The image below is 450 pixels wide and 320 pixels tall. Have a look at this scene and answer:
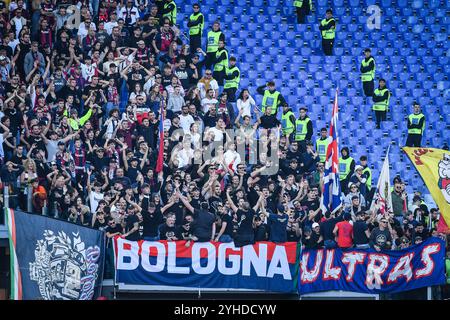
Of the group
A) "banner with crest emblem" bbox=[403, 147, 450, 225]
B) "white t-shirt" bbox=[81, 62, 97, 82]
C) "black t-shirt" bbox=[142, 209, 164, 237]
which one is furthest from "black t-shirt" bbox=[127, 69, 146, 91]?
"banner with crest emblem" bbox=[403, 147, 450, 225]

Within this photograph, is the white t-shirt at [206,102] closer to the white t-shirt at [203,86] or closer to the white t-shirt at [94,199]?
the white t-shirt at [203,86]

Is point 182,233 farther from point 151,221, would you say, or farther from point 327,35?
point 327,35

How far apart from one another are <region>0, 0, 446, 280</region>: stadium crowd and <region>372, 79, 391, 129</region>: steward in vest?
0.76 meters

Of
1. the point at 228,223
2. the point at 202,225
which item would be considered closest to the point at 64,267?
the point at 202,225

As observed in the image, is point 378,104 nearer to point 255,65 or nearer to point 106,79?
point 255,65

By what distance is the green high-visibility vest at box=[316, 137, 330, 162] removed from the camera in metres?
20.1

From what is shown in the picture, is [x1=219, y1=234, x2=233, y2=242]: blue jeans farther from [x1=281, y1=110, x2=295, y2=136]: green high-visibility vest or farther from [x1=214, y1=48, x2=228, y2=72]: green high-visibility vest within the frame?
[x1=214, y1=48, x2=228, y2=72]: green high-visibility vest

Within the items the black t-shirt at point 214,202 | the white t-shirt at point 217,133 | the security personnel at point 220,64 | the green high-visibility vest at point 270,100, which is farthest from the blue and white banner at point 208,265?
the security personnel at point 220,64

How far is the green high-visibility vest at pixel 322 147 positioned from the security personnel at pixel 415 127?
208 cm

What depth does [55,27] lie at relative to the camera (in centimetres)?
2020

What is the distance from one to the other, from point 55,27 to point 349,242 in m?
6.81

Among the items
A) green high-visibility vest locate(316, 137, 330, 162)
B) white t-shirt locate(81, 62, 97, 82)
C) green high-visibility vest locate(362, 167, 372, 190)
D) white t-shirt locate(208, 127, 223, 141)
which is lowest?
green high-visibility vest locate(362, 167, 372, 190)

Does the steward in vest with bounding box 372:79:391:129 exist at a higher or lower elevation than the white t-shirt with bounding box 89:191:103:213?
higher

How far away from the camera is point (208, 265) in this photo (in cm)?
1712
